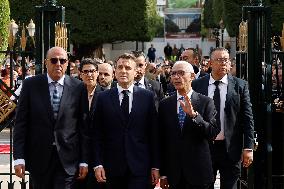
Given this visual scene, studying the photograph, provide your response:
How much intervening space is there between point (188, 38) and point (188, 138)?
228ft

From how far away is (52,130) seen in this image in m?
7.36

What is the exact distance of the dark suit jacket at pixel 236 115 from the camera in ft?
27.1

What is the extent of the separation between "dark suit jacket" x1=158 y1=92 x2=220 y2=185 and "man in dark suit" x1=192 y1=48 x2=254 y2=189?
0.75 meters

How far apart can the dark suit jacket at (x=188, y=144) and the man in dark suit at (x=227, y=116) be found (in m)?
0.75

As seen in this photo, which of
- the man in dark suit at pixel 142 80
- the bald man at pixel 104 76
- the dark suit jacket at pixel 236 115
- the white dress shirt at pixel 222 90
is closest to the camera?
the dark suit jacket at pixel 236 115

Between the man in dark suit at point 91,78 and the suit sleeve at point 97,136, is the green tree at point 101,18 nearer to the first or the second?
the man in dark suit at point 91,78

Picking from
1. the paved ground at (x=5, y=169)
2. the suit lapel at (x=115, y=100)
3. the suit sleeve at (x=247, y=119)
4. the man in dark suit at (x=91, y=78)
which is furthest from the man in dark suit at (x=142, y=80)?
the paved ground at (x=5, y=169)

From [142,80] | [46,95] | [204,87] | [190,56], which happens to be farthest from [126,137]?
[190,56]

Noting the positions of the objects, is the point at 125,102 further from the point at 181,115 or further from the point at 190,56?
the point at 190,56

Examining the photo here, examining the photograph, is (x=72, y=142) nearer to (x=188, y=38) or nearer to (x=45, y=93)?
(x=45, y=93)

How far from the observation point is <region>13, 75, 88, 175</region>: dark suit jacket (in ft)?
24.1

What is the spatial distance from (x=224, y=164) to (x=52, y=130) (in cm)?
205

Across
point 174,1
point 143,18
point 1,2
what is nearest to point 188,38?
point 174,1

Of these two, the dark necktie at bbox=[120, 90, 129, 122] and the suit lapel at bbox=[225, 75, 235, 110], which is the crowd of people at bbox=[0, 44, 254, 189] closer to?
the dark necktie at bbox=[120, 90, 129, 122]
